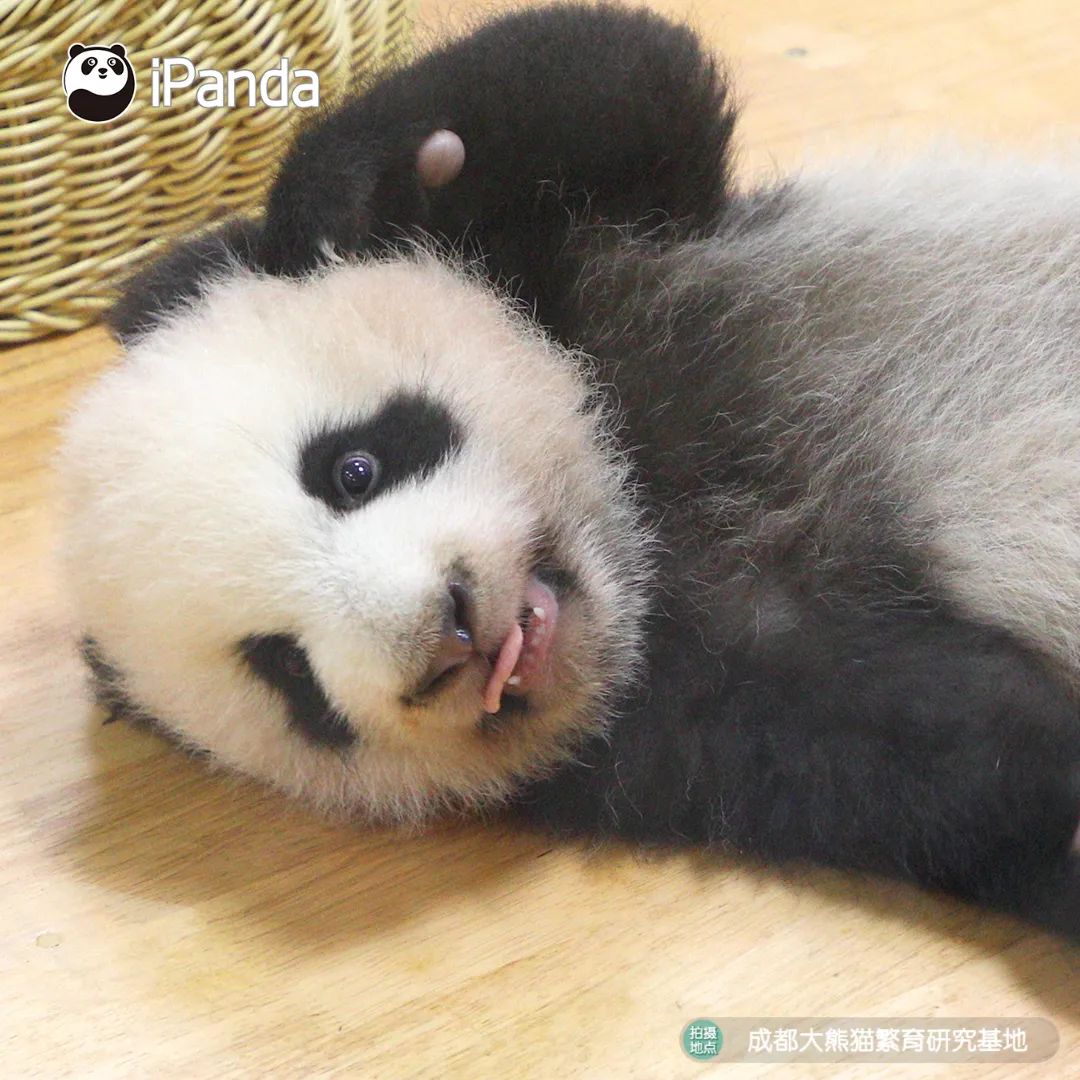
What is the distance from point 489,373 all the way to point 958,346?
497 mm

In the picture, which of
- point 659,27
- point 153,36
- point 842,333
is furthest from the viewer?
point 153,36

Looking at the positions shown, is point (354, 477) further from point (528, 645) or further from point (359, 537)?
point (528, 645)

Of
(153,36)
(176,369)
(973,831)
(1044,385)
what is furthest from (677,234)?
(153,36)

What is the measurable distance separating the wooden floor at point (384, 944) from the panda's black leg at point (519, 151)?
0.61 m

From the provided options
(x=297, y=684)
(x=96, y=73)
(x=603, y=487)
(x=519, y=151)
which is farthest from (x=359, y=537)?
(x=96, y=73)

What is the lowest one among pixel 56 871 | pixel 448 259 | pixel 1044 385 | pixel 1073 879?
pixel 56 871

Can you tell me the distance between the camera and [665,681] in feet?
4.63

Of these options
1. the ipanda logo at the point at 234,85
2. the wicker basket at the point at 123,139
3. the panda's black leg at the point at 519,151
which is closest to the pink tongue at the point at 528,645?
the panda's black leg at the point at 519,151

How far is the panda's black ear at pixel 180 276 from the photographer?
5.05ft

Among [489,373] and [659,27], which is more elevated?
[659,27]

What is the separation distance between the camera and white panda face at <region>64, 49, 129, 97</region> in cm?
201

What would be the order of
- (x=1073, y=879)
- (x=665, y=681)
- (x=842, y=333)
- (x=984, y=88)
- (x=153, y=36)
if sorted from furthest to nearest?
(x=984, y=88) → (x=153, y=36) → (x=842, y=333) → (x=665, y=681) → (x=1073, y=879)

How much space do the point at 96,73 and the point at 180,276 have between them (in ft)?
2.16

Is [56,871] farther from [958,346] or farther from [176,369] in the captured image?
[958,346]
